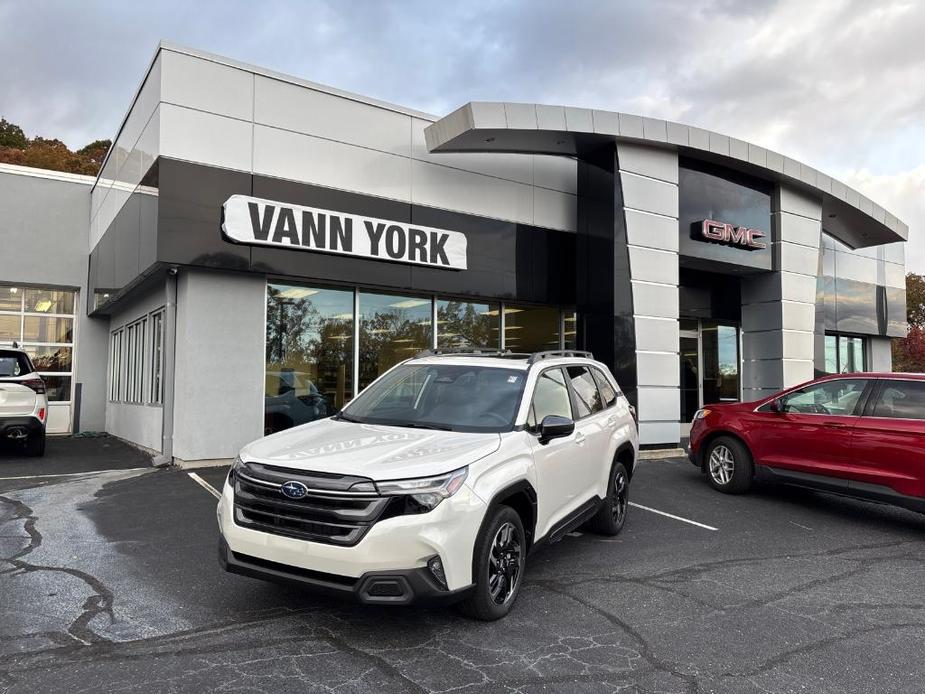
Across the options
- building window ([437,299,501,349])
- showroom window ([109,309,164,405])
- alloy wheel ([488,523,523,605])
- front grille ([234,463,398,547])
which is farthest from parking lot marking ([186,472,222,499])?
building window ([437,299,501,349])

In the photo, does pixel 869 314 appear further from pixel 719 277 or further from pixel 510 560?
pixel 510 560

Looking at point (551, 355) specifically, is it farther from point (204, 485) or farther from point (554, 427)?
point (204, 485)

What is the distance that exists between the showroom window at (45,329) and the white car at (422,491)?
1404cm

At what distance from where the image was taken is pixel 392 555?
3.45 metres

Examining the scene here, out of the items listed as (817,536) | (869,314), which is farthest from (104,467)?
(869,314)

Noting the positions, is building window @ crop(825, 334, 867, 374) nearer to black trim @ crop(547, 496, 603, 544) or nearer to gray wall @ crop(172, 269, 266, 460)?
black trim @ crop(547, 496, 603, 544)

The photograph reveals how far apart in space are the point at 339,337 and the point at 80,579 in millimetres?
6686

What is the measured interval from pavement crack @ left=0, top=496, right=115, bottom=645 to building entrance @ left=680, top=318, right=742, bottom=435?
14363 mm

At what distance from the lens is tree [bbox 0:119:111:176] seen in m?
27.7

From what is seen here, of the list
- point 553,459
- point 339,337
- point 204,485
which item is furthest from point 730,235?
point 204,485

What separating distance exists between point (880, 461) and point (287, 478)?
630 cm

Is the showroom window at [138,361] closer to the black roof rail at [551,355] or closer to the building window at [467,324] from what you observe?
the building window at [467,324]

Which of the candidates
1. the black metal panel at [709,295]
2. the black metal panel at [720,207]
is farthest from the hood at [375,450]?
the black metal panel at [709,295]

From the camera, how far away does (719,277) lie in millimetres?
16109
